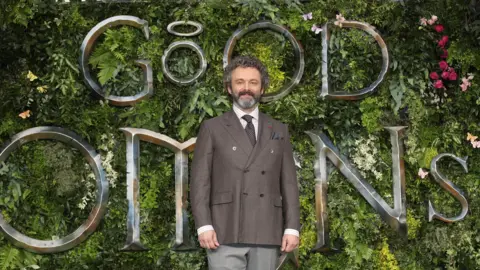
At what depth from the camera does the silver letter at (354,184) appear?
751 cm

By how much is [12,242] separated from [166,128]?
69.0 inches

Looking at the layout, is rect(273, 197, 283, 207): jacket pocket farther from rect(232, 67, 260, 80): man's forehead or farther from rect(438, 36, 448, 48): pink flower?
rect(438, 36, 448, 48): pink flower

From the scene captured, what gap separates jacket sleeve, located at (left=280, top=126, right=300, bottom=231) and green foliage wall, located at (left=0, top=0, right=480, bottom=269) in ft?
5.57

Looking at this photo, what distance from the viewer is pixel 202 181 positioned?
562cm

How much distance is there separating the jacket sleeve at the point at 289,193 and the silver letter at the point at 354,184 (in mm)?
1650

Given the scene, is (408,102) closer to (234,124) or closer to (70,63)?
(234,124)

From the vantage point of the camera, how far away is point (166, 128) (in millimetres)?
7602

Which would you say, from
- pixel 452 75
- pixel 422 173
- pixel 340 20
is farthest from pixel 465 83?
pixel 340 20

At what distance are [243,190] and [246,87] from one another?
0.76 meters

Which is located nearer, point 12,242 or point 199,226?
point 199,226

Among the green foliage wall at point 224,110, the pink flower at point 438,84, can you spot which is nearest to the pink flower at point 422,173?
the green foliage wall at point 224,110

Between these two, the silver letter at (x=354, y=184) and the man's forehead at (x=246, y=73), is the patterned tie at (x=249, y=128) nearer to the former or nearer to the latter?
the man's forehead at (x=246, y=73)

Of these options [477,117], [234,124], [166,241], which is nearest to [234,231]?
[234,124]

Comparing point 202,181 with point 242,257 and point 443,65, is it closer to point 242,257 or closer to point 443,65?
point 242,257
